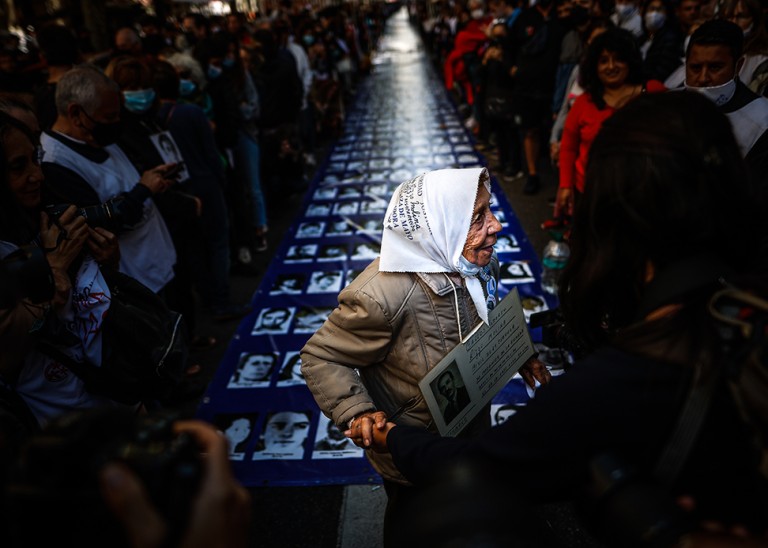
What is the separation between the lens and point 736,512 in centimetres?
80

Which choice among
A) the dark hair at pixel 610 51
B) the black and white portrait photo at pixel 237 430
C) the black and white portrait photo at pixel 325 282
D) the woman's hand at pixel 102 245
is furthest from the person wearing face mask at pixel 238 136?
the dark hair at pixel 610 51

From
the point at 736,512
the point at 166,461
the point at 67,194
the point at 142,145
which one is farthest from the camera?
the point at 142,145

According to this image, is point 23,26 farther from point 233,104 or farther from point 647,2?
point 647,2

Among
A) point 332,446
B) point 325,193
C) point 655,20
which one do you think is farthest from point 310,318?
point 655,20

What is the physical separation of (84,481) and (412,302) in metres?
1.10

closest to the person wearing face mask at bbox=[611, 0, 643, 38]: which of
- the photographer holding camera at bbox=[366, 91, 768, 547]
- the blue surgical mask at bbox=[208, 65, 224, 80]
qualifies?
the blue surgical mask at bbox=[208, 65, 224, 80]

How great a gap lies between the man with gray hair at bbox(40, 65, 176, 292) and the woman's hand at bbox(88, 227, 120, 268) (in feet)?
1.07

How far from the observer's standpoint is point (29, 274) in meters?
1.52

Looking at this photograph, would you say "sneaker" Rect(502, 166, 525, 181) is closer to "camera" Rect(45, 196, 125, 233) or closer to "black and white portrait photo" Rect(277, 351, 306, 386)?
"black and white portrait photo" Rect(277, 351, 306, 386)

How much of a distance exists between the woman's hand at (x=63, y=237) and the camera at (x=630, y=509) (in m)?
1.85

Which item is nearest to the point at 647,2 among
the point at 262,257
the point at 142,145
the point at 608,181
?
the point at 262,257

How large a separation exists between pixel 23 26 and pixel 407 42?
1760 cm

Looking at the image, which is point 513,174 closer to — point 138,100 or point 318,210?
point 318,210

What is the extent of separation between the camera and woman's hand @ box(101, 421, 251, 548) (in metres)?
0.60
